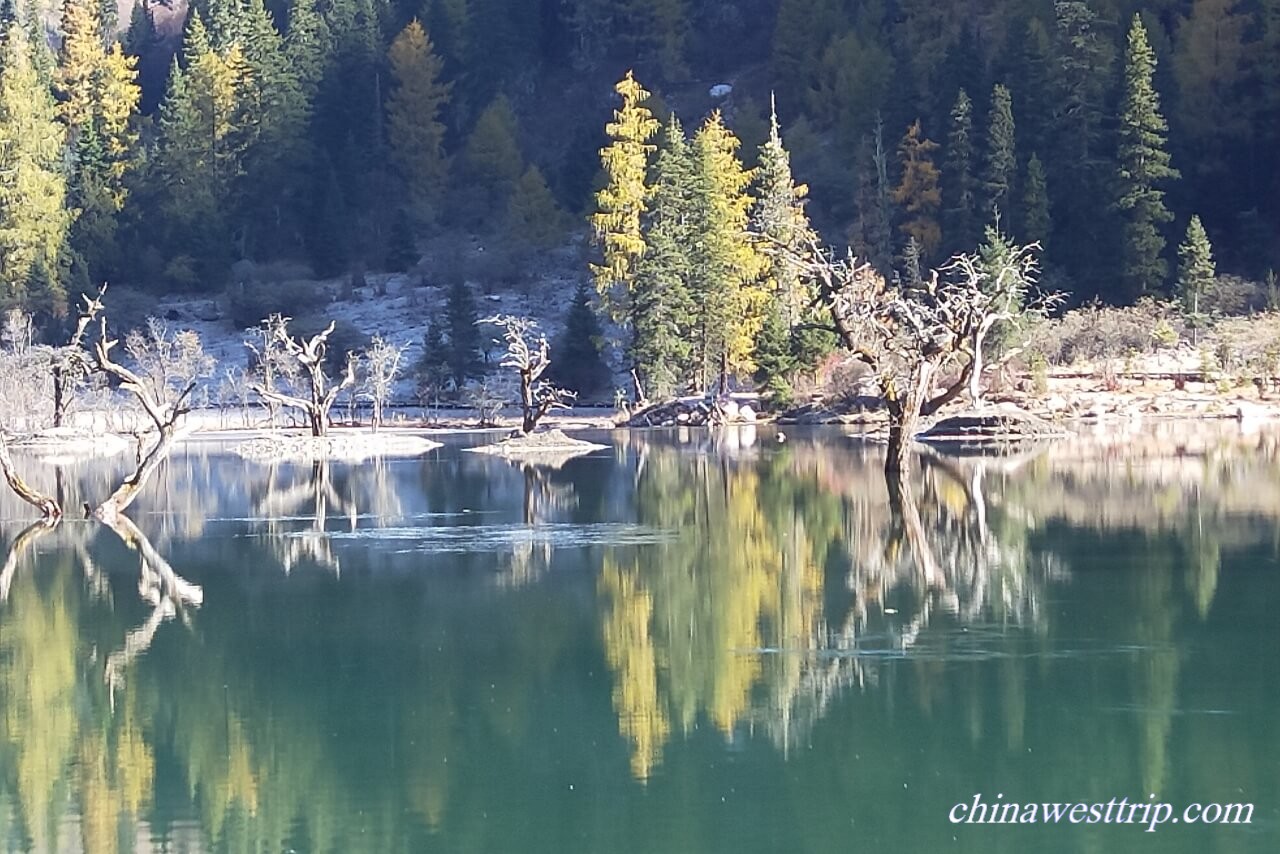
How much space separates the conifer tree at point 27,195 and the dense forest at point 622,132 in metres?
0.11

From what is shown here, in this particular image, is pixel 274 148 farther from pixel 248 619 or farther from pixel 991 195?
pixel 248 619

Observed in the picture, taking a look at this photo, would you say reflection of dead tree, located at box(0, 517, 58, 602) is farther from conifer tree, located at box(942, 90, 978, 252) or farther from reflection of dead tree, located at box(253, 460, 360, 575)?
conifer tree, located at box(942, 90, 978, 252)

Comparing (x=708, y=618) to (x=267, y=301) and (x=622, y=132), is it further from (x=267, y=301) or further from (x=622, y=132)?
(x=267, y=301)

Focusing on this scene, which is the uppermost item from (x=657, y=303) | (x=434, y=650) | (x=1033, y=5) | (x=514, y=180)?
(x=1033, y=5)

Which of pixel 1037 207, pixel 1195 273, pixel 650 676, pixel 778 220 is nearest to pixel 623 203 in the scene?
pixel 778 220

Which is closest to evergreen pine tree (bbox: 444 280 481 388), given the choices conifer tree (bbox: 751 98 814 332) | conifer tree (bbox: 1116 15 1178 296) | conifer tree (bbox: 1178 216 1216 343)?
conifer tree (bbox: 751 98 814 332)

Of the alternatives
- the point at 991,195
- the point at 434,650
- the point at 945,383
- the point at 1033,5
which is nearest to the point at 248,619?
the point at 434,650

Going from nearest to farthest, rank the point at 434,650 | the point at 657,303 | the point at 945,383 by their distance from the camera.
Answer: the point at 434,650 → the point at 945,383 → the point at 657,303

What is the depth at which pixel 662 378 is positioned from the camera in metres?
61.9

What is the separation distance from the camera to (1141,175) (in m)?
60.1

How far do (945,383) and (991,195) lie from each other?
34.6 feet

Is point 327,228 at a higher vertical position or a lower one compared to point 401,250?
higher

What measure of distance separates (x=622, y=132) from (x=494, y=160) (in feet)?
82.5

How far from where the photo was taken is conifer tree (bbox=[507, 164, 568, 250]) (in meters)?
82.9
